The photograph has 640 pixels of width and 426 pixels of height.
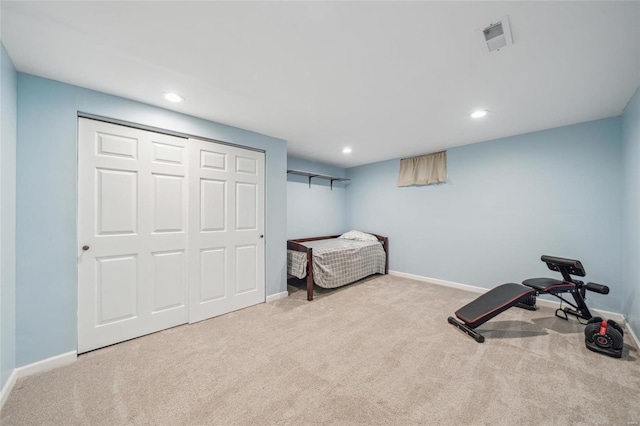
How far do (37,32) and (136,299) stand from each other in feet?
7.13

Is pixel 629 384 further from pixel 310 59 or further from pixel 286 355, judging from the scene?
pixel 310 59

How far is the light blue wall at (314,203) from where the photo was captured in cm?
466

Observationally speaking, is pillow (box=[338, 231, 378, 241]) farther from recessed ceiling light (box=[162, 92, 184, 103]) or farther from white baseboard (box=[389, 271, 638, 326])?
recessed ceiling light (box=[162, 92, 184, 103])

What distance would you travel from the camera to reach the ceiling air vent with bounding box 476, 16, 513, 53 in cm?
137

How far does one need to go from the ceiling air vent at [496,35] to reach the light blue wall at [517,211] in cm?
245

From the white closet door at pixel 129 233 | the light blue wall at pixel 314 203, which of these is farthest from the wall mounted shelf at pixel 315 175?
the white closet door at pixel 129 233

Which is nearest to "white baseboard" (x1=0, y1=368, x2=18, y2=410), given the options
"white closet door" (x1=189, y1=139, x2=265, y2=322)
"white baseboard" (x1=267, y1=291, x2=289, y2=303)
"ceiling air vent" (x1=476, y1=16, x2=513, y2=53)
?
"white closet door" (x1=189, y1=139, x2=265, y2=322)

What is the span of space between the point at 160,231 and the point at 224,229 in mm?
670

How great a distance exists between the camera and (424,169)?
4.27 metres

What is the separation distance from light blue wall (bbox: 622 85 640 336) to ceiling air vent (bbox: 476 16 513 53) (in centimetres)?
177

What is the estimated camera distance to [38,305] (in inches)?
72.3

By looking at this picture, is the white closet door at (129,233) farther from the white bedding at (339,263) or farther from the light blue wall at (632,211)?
the light blue wall at (632,211)

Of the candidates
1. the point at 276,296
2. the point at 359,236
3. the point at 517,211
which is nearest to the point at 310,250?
the point at 276,296

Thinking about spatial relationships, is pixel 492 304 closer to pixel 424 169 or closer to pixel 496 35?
pixel 496 35
